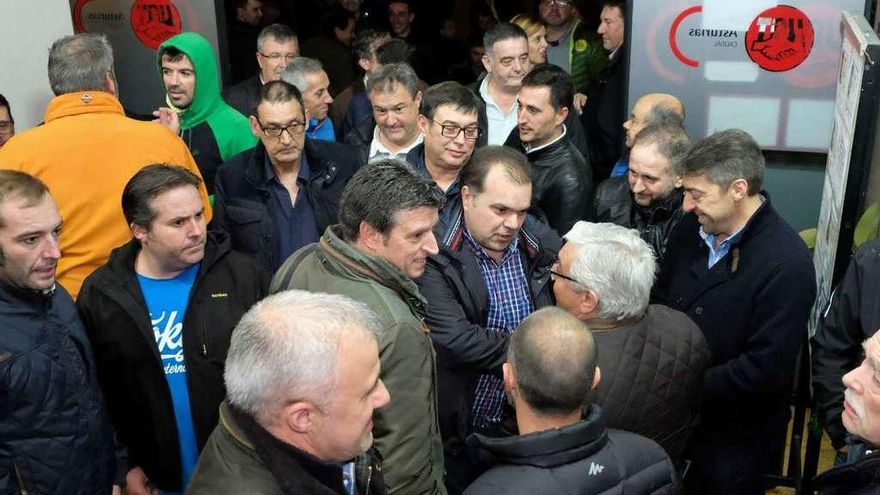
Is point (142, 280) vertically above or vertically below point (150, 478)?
above

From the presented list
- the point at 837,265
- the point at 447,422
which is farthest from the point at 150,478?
the point at 837,265

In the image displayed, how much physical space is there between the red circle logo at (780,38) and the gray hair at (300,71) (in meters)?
2.64

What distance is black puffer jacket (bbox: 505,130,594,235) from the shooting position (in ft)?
12.9

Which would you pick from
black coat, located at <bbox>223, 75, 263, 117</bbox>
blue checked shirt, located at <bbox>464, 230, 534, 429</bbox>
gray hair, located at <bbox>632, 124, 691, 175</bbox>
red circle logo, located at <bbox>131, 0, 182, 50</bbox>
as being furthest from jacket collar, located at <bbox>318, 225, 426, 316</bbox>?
red circle logo, located at <bbox>131, 0, 182, 50</bbox>

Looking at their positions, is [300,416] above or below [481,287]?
above

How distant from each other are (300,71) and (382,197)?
8.27 ft

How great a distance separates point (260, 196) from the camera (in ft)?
12.1

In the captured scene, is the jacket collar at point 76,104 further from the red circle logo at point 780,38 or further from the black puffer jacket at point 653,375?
the red circle logo at point 780,38

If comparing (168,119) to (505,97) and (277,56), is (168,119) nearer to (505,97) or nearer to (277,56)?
(277,56)

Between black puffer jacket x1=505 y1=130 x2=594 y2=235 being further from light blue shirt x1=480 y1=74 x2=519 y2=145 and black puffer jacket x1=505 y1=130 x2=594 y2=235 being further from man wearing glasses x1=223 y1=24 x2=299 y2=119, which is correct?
man wearing glasses x1=223 y1=24 x2=299 y2=119

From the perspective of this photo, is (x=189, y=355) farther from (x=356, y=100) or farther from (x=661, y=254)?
(x=356, y=100)

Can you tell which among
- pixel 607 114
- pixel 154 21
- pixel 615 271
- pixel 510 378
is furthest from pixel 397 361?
pixel 154 21

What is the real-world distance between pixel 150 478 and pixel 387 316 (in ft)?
4.11

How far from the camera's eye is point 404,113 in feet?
14.5
